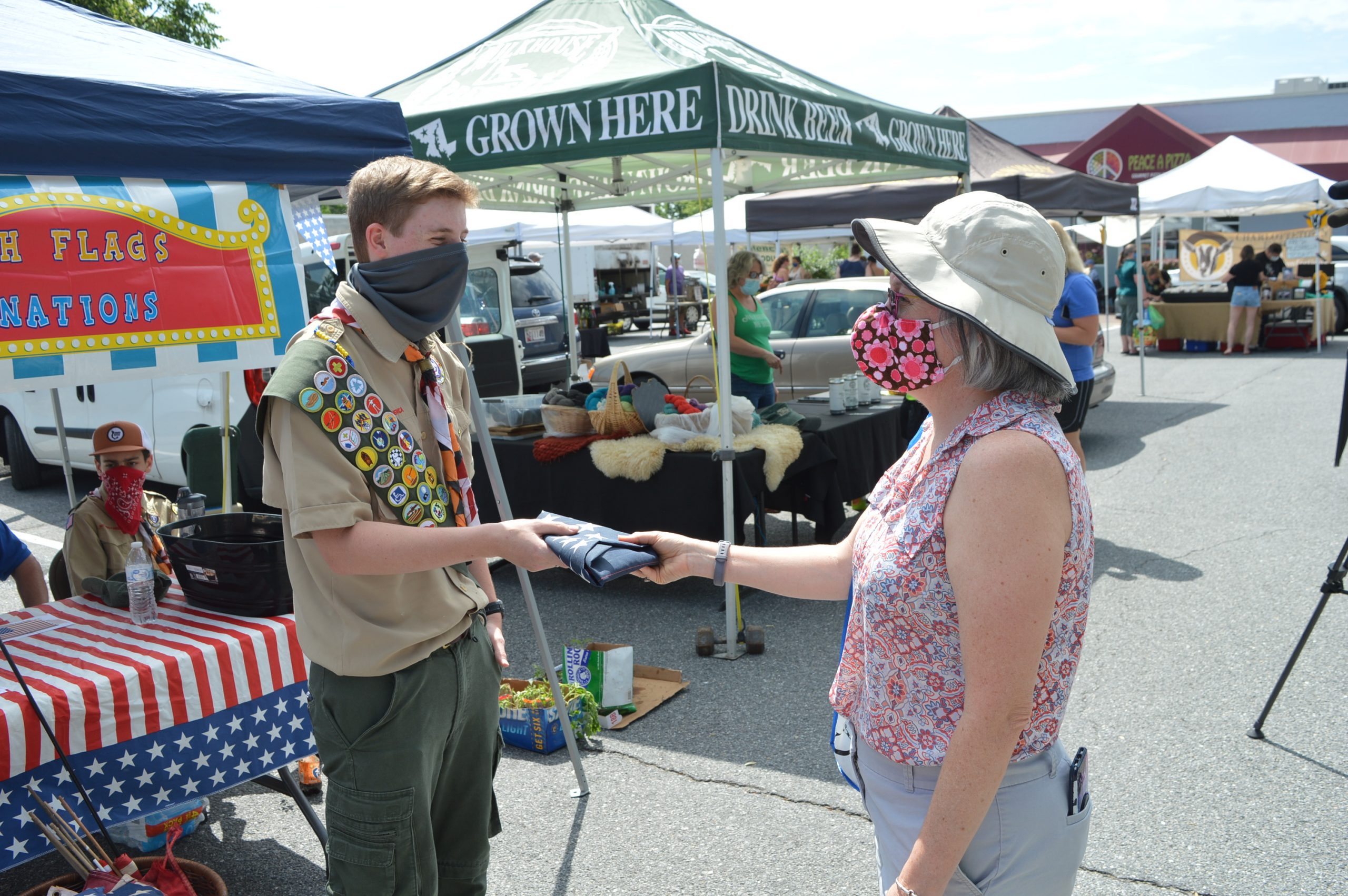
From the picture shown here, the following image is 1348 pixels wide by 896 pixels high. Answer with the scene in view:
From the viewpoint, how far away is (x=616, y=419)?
20.4 ft

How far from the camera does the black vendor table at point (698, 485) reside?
5766 mm

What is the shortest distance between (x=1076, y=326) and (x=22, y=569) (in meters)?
5.85

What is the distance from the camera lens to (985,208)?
5.13ft

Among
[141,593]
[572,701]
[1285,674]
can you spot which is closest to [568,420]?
[572,701]

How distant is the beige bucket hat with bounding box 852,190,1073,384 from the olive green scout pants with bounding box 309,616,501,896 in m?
1.22

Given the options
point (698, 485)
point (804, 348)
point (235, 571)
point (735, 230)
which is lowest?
point (698, 485)

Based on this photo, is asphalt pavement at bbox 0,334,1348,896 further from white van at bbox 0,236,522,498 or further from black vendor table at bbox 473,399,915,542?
white van at bbox 0,236,522,498

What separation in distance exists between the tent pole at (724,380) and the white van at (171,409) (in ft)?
8.83

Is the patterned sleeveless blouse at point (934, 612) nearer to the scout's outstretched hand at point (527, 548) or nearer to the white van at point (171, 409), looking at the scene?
the scout's outstretched hand at point (527, 548)

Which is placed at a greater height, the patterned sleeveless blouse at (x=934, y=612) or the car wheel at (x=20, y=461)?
the patterned sleeveless blouse at (x=934, y=612)

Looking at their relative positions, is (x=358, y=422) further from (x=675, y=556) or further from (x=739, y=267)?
(x=739, y=267)

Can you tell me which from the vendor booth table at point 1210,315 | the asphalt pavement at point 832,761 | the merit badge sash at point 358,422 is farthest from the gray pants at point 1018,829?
the vendor booth table at point 1210,315

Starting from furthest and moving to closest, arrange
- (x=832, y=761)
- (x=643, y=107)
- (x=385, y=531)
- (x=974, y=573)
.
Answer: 1. (x=643, y=107)
2. (x=832, y=761)
3. (x=385, y=531)
4. (x=974, y=573)

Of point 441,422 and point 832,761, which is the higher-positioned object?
point 441,422
